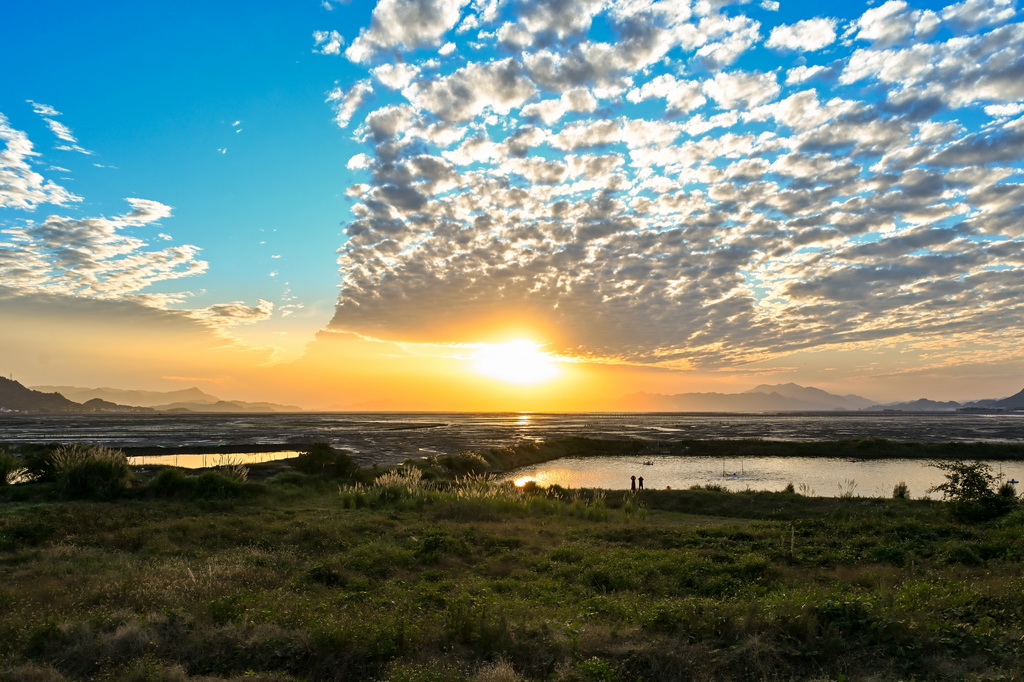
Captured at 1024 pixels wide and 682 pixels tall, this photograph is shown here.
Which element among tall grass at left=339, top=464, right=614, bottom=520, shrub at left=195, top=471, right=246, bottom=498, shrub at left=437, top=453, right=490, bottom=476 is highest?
shrub at left=195, top=471, right=246, bottom=498

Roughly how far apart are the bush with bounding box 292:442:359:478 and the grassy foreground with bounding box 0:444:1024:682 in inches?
518

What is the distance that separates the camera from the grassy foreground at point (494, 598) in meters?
8.33

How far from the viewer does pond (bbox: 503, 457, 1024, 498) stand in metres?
39.7

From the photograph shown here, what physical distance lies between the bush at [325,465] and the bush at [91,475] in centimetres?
1021

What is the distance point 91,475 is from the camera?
25.7m

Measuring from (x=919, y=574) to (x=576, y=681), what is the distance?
1050 centimetres

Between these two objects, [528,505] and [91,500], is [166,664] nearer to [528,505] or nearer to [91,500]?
[528,505]

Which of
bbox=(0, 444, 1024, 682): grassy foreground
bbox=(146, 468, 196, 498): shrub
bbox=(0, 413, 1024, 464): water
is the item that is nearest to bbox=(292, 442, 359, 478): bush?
bbox=(146, 468, 196, 498): shrub

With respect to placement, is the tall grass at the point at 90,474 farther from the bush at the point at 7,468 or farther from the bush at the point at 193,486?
the bush at the point at 193,486

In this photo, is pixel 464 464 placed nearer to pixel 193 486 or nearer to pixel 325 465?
pixel 325 465

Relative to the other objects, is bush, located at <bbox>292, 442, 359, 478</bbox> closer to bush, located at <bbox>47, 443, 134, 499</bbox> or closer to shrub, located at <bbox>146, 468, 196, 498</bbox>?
shrub, located at <bbox>146, 468, 196, 498</bbox>

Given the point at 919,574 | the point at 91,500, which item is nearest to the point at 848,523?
the point at 919,574

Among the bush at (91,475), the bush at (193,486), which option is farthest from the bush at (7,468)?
the bush at (193,486)

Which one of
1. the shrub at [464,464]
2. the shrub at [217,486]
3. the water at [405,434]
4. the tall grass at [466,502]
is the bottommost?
the water at [405,434]
